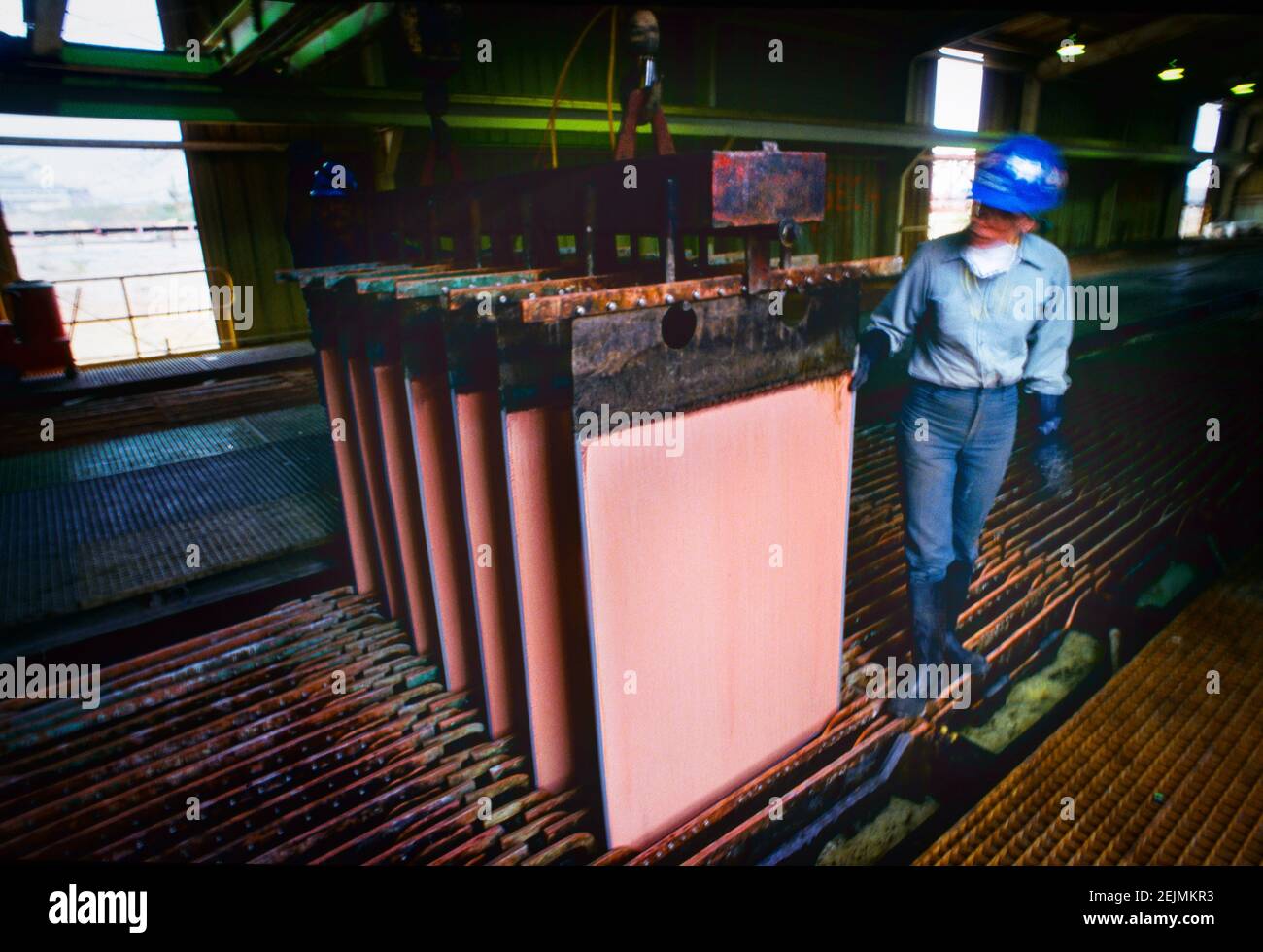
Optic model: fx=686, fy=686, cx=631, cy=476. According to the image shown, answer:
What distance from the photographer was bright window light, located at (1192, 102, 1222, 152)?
55.5 ft

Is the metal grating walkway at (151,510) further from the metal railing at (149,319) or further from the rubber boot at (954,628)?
the metal railing at (149,319)

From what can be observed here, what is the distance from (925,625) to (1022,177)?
1361mm

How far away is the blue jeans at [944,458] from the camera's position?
2.09 metres

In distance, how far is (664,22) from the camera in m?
8.95

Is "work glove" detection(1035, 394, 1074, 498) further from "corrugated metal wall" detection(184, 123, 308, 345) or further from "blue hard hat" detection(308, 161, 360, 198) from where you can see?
"corrugated metal wall" detection(184, 123, 308, 345)

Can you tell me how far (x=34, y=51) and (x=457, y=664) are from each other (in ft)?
10.2

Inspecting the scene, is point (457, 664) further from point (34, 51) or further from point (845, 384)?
point (34, 51)

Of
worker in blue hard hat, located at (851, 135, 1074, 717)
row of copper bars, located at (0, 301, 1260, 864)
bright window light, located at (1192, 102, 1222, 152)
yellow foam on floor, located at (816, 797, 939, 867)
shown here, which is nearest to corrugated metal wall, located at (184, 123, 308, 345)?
row of copper bars, located at (0, 301, 1260, 864)

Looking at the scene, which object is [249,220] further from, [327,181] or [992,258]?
[992,258]

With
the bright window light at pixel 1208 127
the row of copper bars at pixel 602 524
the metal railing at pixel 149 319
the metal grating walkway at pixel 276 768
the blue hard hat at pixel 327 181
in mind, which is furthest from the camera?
the bright window light at pixel 1208 127

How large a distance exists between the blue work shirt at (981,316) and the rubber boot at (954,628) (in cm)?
69

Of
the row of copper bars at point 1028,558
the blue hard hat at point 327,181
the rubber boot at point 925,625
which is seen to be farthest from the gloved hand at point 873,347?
the blue hard hat at point 327,181
